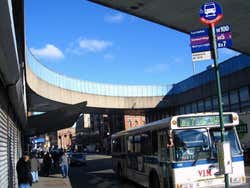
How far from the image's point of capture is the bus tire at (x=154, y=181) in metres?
16.0

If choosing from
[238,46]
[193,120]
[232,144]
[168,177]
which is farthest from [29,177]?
[238,46]

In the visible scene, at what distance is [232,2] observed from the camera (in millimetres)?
21047

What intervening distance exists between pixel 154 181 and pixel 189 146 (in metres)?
3.06

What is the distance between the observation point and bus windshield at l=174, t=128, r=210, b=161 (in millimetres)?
13945

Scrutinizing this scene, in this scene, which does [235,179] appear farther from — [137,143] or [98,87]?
[98,87]

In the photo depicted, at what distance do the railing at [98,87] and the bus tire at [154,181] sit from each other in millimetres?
14854

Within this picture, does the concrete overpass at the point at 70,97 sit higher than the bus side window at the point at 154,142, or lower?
higher

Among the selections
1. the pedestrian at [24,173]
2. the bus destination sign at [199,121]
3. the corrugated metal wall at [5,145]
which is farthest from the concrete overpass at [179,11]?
the pedestrian at [24,173]

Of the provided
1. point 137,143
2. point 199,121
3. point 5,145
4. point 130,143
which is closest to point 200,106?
point 130,143

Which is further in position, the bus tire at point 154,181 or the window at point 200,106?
the window at point 200,106

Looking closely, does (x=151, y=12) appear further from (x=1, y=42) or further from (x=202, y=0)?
(x=1, y=42)

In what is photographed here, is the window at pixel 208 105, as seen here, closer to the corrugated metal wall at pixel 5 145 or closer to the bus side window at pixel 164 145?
the bus side window at pixel 164 145

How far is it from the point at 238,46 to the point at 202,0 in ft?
34.7

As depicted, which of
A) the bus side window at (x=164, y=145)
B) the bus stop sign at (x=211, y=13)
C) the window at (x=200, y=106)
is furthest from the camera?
the window at (x=200, y=106)
